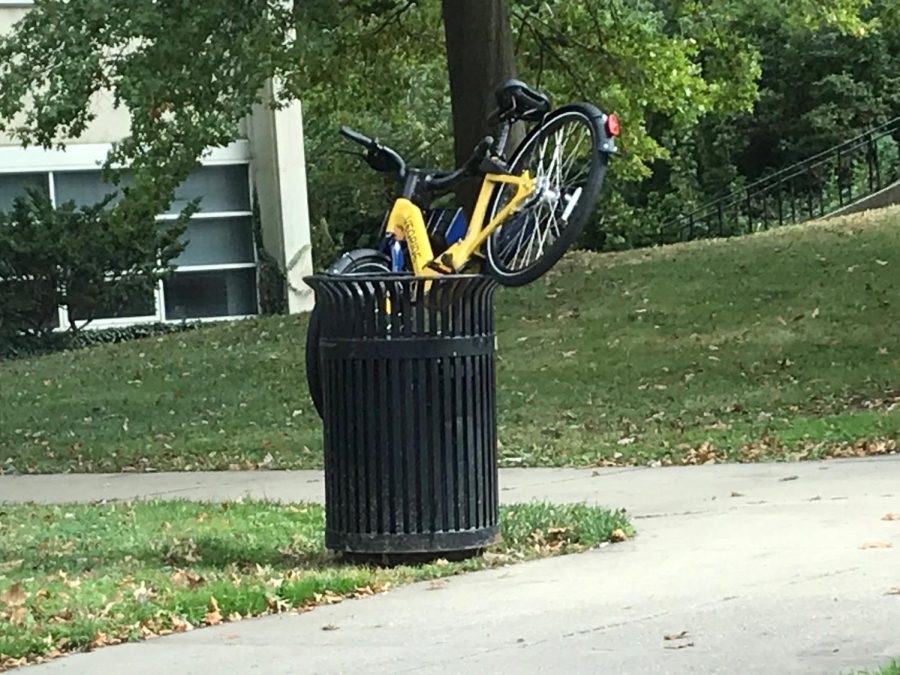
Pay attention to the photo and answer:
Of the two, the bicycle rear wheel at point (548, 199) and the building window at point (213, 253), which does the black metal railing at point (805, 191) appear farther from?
the bicycle rear wheel at point (548, 199)

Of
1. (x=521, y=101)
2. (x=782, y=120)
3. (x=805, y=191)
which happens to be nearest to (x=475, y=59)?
(x=521, y=101)

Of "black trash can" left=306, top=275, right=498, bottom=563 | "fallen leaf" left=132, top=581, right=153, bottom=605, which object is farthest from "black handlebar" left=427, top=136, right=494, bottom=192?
"fallen leaf" left=132, top=581, right=153, bottom=605

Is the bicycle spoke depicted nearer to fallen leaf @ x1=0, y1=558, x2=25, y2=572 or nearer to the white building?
fallen leaf @ x1=0, y1=558, x2=25, y2=572

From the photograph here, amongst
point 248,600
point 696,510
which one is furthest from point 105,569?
point 696,510

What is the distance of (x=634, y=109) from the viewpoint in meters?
24.3

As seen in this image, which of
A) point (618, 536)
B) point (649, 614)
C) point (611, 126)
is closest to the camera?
point (649, 614)

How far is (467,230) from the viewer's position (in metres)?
8.24

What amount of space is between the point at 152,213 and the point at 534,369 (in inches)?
232

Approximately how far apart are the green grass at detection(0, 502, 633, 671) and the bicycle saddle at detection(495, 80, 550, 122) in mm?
2017

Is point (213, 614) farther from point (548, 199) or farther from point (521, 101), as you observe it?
point (521, 101)

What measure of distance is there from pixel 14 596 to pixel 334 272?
2.20 metres

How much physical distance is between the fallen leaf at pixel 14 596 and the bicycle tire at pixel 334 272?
1701mm

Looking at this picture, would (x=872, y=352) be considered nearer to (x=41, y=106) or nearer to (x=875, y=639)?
(x=41, y=106)

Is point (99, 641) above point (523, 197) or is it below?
below
